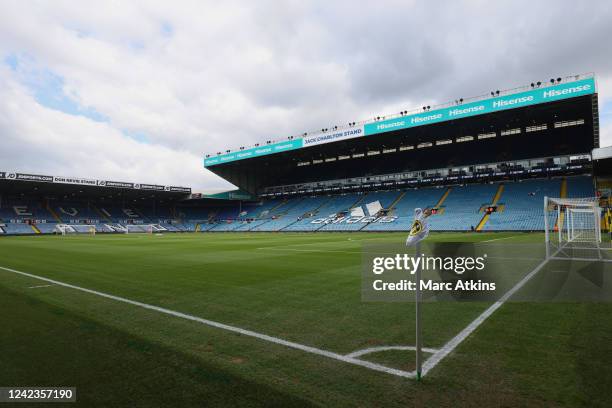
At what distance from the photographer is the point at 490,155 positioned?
50.8 metres

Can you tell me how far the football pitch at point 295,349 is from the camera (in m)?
3.21

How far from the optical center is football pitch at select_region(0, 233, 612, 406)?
3.21m

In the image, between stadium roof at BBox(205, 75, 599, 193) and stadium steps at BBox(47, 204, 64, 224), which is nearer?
stadium roof at BBox(205, 75, 599, 193)

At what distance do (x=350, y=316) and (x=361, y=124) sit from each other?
4129cm

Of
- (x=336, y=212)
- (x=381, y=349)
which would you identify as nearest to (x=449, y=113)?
(x=336, y=212)

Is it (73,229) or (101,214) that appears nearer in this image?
(73,229)

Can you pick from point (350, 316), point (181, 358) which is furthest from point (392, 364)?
point (181, 358)

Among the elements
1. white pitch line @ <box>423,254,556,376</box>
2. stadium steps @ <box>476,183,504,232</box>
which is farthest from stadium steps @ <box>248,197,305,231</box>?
white pitch line @ <box>423,254,556,376</box>

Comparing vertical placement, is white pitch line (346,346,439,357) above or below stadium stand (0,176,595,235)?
below

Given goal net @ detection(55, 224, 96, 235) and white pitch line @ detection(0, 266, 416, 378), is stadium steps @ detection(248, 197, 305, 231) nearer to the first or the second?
goal net @ detection(55, 224, 96, 235)

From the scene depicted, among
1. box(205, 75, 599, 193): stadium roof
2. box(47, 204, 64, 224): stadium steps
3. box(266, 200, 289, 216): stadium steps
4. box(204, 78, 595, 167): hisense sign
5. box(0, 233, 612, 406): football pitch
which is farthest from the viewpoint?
box(266, 200, 289, 216): stadium steps

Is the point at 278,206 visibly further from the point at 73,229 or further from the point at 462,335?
the point at 462,335

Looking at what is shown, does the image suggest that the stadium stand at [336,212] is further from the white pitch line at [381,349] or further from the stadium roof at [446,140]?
the white pitch line at [381,349]

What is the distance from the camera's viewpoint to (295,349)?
4340 mm
